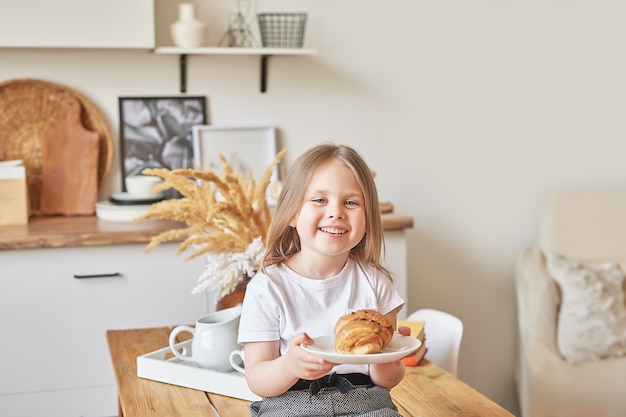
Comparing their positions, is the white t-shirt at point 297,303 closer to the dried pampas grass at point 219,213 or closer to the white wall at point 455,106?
the dried pampas grass at point 219,213

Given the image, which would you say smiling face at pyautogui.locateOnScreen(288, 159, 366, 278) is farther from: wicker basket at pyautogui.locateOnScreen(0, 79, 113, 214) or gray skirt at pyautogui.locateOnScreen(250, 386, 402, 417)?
wicker basket at pyautogui.locateOnScreen(0, 79, 113, 214)

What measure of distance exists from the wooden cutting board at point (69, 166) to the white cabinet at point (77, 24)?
28cm

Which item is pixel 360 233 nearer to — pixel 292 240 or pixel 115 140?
pixel 292 240

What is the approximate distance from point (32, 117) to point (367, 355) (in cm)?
216

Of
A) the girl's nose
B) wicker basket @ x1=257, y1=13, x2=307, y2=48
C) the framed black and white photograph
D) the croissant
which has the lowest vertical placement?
the croissant

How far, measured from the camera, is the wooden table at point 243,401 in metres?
1.63

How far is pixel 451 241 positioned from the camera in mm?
3592

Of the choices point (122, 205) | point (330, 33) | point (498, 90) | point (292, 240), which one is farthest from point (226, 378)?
point (498, 90)

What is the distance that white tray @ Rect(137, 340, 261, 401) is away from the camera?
1706mm

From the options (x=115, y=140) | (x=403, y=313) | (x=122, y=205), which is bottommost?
(x=403, y=313)

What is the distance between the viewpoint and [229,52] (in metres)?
3.04

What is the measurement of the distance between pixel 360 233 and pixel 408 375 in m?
0.47

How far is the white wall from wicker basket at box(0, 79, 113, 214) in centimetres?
5

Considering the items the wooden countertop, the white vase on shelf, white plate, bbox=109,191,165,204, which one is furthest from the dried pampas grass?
the white vase on shelf
